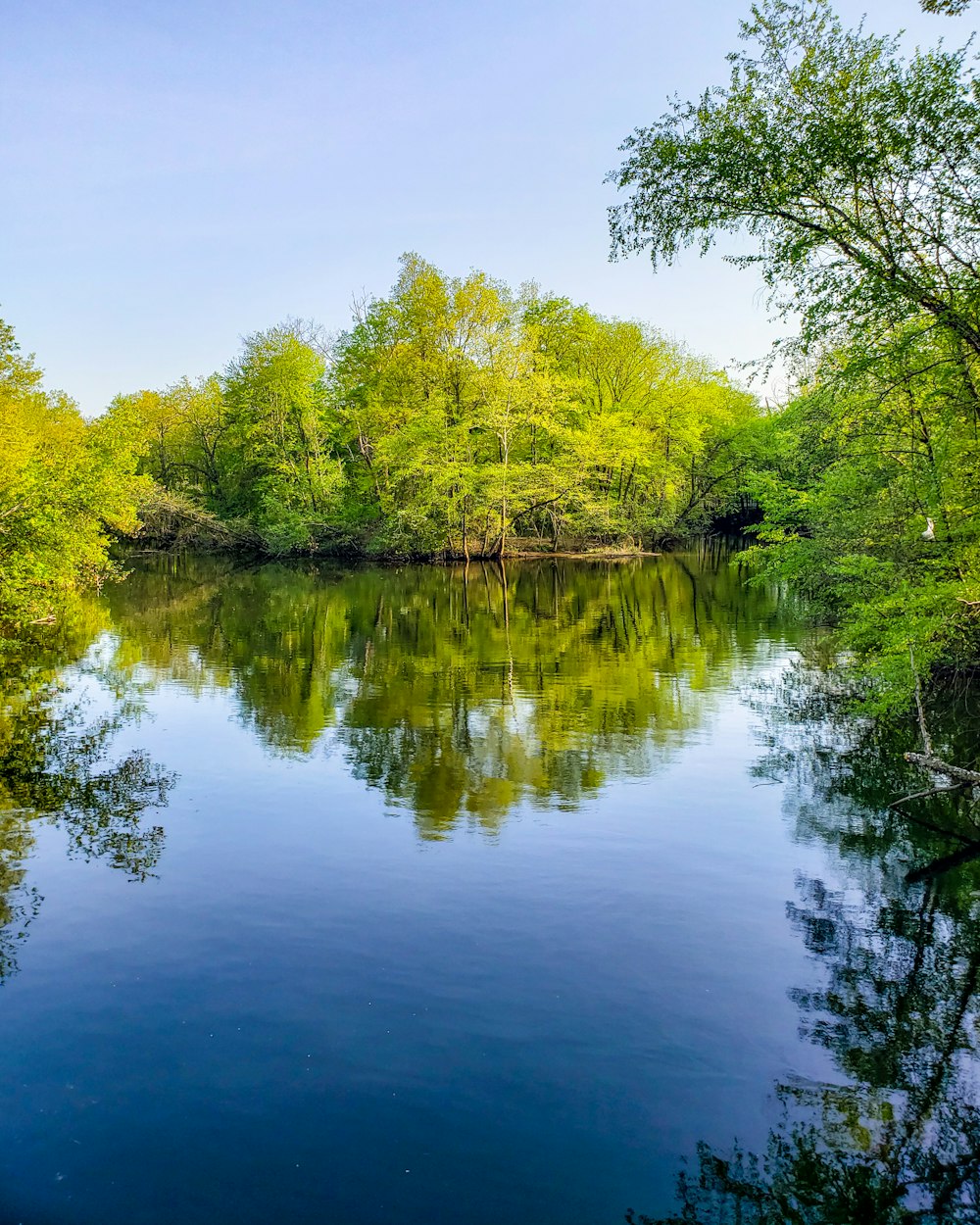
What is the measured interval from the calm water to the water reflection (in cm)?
19

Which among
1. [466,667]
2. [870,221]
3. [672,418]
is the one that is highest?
[672,418]

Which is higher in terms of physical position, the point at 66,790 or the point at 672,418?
the point at 672,418

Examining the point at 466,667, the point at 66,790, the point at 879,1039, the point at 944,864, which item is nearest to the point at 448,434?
the point at 466,667

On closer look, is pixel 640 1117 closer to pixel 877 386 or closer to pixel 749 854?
pixel 749 854

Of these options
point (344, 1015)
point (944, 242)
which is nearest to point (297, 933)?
point (344, 1015)

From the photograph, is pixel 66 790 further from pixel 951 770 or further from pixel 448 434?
pixel 448 434

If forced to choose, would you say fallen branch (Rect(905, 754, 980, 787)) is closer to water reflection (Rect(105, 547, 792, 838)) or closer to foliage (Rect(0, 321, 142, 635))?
water reflection (Rect(105, 547, 792, 838))

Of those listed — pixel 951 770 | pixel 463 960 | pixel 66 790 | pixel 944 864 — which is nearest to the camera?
pixel 463 960

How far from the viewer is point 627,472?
66.2m

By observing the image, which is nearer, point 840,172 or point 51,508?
point 840,172

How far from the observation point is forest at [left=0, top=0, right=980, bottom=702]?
11148 millimetres

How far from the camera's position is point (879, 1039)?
7398 millimetres

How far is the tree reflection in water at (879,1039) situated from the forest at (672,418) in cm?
289

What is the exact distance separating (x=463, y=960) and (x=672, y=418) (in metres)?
63.0
